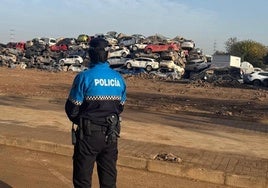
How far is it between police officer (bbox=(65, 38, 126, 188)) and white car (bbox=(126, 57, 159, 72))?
141ft

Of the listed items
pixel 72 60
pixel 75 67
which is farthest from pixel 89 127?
pixel 72 60

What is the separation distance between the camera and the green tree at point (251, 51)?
92250 mm

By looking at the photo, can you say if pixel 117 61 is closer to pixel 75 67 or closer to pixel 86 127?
pixel 75 67

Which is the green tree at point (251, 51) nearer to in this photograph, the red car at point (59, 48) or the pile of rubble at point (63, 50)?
the pile of rubble at point (63, 50)

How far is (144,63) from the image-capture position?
1895 inches

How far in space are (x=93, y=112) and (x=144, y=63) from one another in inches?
1714

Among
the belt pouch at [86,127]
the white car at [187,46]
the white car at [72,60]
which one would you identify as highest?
the white car at [187,46]

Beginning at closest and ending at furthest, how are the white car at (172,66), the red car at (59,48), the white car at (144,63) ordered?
the white car at (172,66) → the white car at (144,63) → the red car at (59,48)

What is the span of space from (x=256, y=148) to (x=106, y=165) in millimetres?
5199

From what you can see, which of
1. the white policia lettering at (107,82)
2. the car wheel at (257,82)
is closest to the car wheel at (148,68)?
the car wheel at (257,82)

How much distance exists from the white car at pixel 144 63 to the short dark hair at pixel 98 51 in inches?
1686

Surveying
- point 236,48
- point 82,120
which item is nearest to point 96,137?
point 82,120

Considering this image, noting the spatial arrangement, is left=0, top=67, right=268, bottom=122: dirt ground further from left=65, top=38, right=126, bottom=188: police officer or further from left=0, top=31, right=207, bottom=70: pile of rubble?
left=0, top=31, right=207, bottom=70: pile of rubble

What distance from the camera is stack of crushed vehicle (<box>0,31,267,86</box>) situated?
45.7 metres
